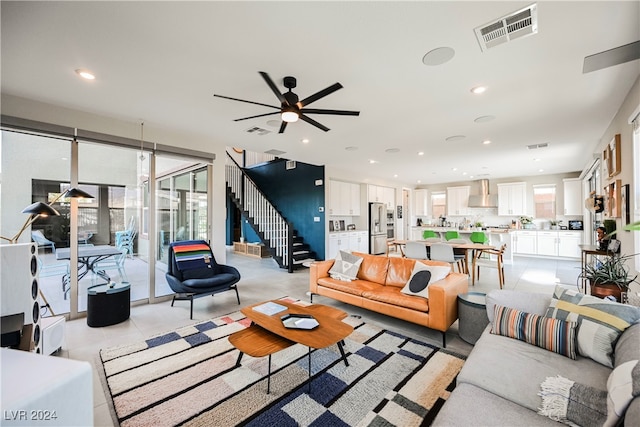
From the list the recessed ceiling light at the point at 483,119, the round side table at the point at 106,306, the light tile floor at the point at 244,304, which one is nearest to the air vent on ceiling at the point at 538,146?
the recessed ceiling light at the point at 483,119

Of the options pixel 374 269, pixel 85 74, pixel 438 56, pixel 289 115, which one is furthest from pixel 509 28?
pixel 85 74

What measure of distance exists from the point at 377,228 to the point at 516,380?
729 cm

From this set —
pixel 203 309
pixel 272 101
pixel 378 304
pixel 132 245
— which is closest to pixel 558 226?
pixel 378 304

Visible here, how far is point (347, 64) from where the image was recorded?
2443mm

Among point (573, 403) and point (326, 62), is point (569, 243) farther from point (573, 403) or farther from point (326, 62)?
point (326, 62)

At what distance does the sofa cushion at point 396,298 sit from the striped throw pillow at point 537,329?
77 cm

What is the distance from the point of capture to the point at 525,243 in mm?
8305

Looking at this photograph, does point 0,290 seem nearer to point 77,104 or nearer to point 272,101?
point 77,104

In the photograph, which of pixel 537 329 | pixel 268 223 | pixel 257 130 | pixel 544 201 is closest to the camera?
pixel 537 329

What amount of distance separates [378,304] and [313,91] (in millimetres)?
2567

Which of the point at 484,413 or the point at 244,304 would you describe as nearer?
the point at 484,413

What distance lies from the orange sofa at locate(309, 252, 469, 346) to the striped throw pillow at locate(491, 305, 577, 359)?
1.98 feet

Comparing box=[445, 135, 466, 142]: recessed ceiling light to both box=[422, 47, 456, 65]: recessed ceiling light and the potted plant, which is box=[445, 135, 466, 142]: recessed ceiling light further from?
the potted plant

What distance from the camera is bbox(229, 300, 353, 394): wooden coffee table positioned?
1966mm
